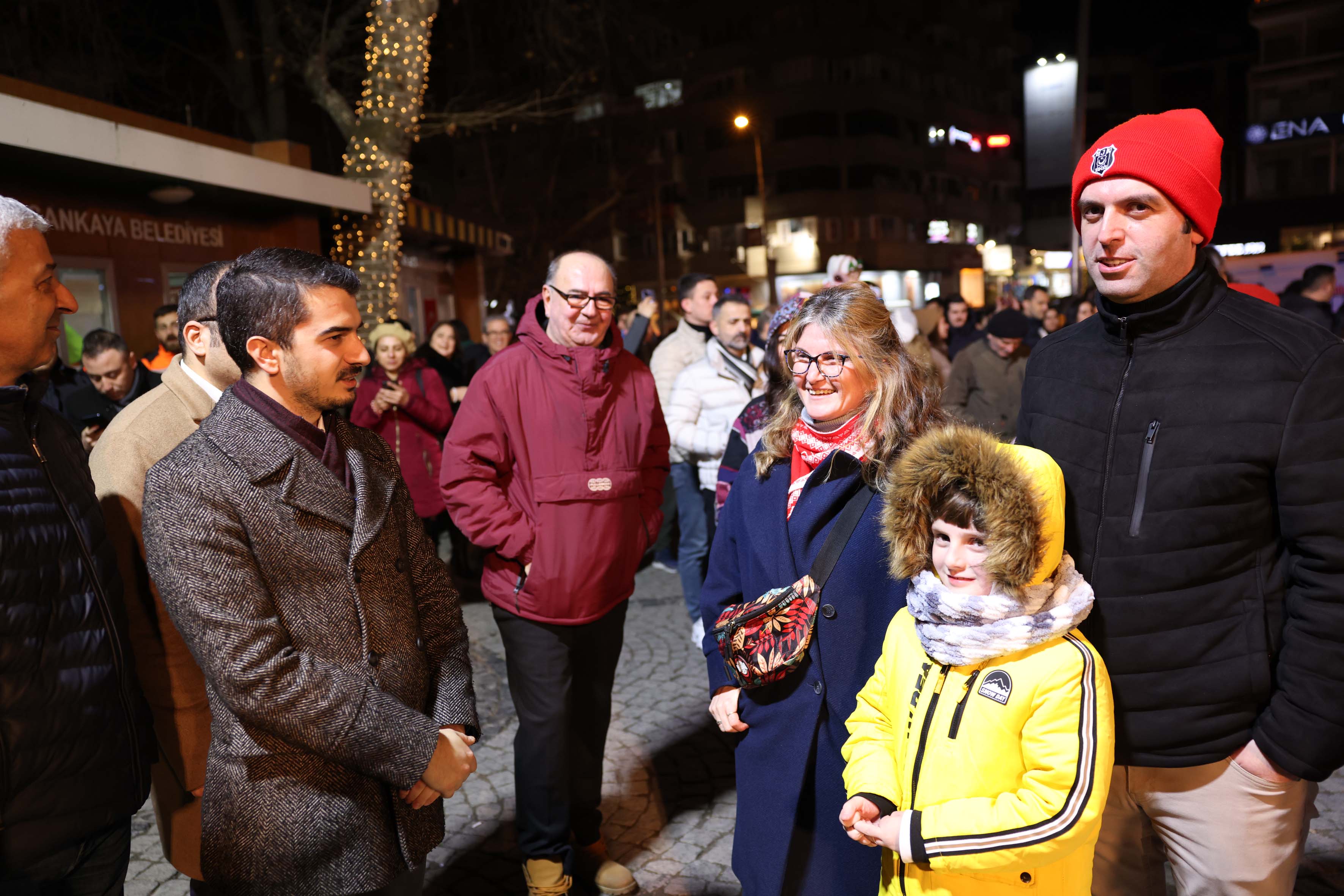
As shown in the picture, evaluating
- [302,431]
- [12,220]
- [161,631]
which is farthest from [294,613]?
[12,220]

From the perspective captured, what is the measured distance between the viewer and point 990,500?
1.87 m

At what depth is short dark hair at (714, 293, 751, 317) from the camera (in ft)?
19.4

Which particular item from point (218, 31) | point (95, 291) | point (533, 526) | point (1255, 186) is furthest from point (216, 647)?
point (1255, 186)

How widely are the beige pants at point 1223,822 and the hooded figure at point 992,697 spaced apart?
1.08ft

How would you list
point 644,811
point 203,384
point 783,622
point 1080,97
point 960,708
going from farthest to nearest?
point 1080,97 → point 644,811 → point 203,384 → point 783,622 → point 960,708

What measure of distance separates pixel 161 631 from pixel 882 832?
1.90 metres

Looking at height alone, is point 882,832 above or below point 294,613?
below

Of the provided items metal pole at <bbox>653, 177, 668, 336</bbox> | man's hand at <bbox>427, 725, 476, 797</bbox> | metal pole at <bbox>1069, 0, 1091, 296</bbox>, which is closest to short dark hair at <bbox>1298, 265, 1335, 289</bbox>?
metal pole at <bbox>1069, 0, 1091, 296</bbox>

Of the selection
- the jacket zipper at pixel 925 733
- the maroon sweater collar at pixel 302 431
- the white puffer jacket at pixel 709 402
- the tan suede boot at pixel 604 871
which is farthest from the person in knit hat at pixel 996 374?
the maroon sweater collar at pixel 302 431

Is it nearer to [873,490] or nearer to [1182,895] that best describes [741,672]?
[873,490]

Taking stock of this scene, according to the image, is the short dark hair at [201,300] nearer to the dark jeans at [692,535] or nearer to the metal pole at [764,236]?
the dark jeans at [692,535]

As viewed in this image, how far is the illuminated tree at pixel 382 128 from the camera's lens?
33.1ft

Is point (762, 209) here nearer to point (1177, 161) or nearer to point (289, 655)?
point (1177, 161)

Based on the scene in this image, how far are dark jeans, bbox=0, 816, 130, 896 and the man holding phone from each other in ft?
14.6
